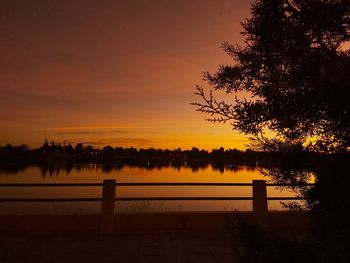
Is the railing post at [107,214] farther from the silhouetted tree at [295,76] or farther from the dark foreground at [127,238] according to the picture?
the silhouetted tree at [295,76]

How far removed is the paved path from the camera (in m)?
6.46

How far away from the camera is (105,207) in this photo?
8391mm

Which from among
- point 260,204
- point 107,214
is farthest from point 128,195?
point 260,204

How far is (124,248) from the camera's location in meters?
7.16

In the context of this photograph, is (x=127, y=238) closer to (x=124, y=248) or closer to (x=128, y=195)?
(x=124, y=248)

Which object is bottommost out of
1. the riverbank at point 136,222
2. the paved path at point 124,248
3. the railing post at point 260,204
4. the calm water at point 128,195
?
the calm water at point 128,195

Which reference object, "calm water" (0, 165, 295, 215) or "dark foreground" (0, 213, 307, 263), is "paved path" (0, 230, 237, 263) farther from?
"calm water" (0, 165, 295, 215)

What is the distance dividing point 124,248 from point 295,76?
182 inches

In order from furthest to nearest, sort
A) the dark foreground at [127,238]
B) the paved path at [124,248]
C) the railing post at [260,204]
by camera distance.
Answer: the railing post at [260,204] → the dark foreground at [127,238] → the paved path at [124,248]

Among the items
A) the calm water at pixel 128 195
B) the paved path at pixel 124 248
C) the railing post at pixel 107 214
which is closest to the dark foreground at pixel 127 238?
the paved path at pixel 124 248

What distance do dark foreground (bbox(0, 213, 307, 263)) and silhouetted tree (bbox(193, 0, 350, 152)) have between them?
194 centimetres

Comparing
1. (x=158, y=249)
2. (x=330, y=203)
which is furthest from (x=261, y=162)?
(x=158, y=249)

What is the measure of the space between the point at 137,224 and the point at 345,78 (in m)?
6.20

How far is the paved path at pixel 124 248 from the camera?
21.2 feet
